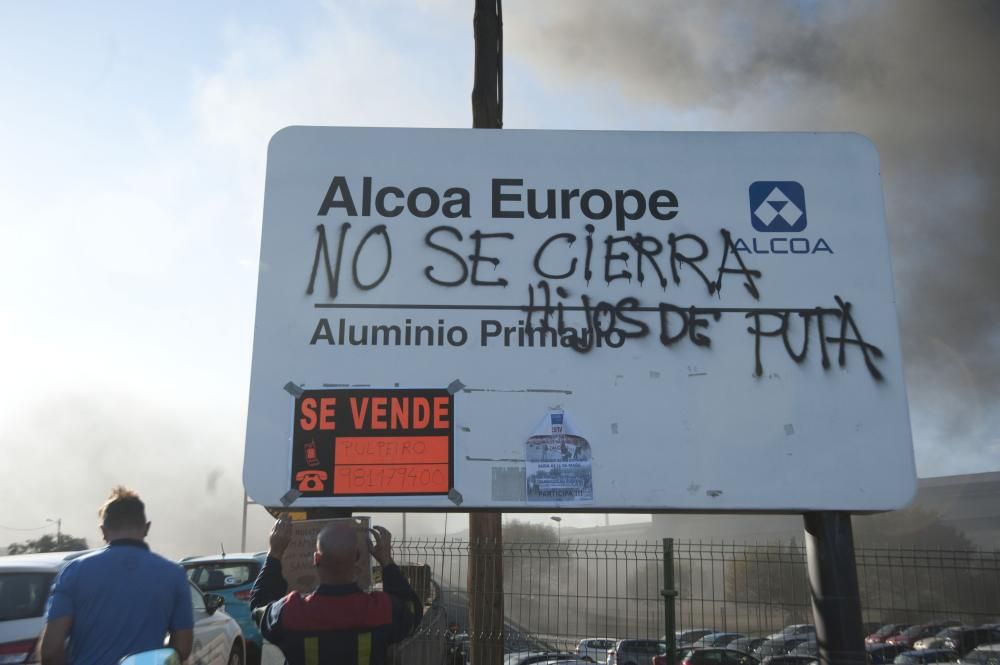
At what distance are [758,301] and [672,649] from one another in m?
2.35

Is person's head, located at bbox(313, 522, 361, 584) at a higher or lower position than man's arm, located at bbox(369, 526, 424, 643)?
higher

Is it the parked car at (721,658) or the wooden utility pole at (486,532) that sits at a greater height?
the wooden utility pole at (486,532)

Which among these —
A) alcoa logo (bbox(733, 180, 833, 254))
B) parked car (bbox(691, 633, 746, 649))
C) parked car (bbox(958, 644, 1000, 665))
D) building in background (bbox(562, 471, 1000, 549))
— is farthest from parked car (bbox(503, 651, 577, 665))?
building in background (bbox(562, 471, 1000, 549))

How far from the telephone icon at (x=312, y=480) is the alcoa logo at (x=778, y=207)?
315 cm

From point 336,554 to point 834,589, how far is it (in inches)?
130

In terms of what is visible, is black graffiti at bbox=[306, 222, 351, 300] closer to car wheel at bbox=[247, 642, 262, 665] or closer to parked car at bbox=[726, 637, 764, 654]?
parked car at bbox=[726, 637, 764, 654]

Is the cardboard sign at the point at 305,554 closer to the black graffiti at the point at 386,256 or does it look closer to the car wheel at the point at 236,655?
the black graffiti at the point at 386,256

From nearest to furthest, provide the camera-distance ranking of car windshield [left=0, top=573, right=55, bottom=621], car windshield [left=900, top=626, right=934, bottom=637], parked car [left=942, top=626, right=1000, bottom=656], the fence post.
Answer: the fence post
car windshield [left=0, top=573, right=55, bottom=621]
parked car [left=942, top=626, right=1000, bottom=656]
car windshield [left=900, top=626, right=934, bottom=637]

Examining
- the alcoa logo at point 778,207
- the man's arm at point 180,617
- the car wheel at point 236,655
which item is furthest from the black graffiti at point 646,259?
the car wheel at point 236,655

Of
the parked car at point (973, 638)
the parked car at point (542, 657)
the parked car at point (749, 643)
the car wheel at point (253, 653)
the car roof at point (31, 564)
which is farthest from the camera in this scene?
the car wheel at point (253, 653)

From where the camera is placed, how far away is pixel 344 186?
5.38 m

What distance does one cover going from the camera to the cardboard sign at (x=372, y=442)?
4.86 m

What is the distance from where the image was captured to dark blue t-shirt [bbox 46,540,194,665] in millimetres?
3330

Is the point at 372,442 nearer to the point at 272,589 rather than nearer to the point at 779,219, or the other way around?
the point at 272,589
